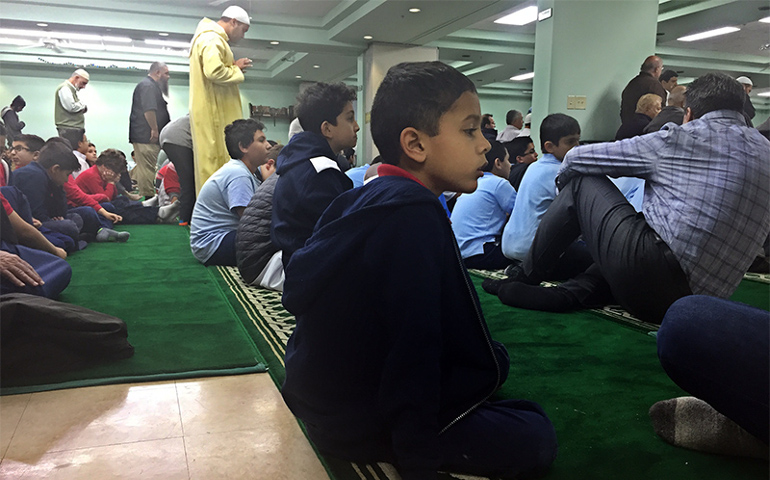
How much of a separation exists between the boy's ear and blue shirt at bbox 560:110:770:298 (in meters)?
1.18

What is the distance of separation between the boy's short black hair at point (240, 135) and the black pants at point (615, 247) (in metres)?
1.86

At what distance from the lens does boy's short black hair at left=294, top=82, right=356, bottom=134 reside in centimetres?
216

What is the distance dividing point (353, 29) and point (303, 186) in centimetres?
671

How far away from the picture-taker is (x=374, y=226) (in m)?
0.94

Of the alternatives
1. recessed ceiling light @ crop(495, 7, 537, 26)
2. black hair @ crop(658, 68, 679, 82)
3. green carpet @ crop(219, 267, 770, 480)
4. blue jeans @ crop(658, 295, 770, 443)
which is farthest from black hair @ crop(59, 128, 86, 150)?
blue jeans @ crop(658, 295, 770, 443)

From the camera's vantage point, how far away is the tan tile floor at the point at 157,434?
1.11 metres

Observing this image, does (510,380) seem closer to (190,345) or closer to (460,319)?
(460,319)

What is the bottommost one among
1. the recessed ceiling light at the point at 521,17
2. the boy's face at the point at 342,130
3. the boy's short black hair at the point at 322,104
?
the boy's face at the point at 342,130

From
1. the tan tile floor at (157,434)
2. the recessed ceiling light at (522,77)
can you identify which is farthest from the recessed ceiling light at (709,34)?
the tan tile floor at (157,434)

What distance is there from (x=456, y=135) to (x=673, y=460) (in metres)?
0.82

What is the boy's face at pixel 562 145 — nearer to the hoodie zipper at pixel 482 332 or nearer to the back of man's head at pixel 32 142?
the hoodie zipper at pixel 482 332

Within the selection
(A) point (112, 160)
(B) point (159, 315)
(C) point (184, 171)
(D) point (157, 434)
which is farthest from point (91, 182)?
(D) point (157, 434)

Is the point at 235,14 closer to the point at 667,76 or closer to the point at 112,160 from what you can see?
the point at 112,160

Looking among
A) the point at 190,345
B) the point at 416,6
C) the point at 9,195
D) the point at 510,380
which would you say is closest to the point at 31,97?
the point at 416,6
